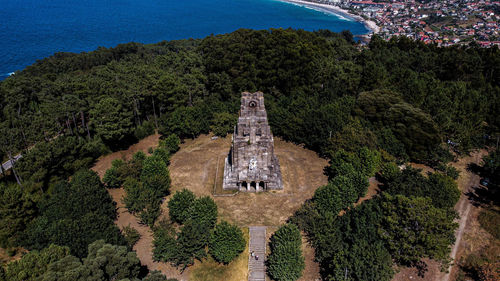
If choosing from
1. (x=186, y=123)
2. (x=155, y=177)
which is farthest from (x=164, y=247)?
(x=186, y=123)

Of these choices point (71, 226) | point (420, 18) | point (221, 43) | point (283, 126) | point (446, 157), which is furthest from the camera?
point (420, 18)

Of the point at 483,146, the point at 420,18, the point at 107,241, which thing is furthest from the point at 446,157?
the point at 420,18

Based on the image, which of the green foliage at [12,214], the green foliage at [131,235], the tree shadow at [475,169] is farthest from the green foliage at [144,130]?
the tree shadow at [475,169]

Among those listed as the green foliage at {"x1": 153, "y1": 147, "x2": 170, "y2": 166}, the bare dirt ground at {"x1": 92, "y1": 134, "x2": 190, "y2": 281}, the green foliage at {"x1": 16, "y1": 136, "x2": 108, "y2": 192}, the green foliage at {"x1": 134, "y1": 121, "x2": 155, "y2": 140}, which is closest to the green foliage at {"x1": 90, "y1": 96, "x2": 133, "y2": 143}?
the green foliage at {"x1": 16, "y1": 136, "x2": 108, "y2": 192}

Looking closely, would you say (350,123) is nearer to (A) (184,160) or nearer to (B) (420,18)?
(A) (184,160)

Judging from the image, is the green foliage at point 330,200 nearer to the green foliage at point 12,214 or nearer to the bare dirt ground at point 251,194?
the bare dirt ground at point 251,194

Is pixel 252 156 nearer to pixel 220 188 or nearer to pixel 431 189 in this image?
pixel 220 188
